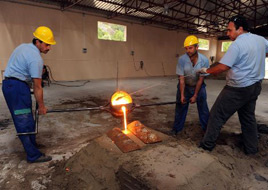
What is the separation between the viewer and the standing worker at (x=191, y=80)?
10.7ft

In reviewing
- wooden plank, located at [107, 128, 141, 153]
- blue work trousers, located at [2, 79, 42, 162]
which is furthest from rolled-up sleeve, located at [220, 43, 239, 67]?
blue work trousers, located at [2, 79, 42, 162]

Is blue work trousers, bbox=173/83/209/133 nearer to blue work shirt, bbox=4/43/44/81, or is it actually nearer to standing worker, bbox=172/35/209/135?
standing worker, bbox=172/35/209/135

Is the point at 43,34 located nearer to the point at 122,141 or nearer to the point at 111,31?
the point at 122,141

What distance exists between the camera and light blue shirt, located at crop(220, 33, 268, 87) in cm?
240

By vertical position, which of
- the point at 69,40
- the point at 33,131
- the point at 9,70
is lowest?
the point at 33,131

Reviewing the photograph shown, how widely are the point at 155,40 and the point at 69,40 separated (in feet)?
25.4

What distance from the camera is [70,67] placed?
468 inches

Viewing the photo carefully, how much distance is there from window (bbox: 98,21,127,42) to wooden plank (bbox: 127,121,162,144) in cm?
1095

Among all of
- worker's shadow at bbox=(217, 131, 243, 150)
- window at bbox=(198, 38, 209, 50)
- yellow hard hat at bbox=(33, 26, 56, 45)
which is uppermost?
window at bbox=(198, 38, 209, 50)

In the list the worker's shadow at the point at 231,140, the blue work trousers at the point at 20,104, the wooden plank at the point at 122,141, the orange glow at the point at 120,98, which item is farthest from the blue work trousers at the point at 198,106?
the blue work trousers at the point at 20,104

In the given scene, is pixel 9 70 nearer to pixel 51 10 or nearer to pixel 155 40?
pixel 51 10

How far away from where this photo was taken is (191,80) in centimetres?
341

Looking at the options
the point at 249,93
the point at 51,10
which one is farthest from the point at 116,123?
the point at 51,10

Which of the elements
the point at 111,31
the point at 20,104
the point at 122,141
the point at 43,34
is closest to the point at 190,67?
the point at 122,141
